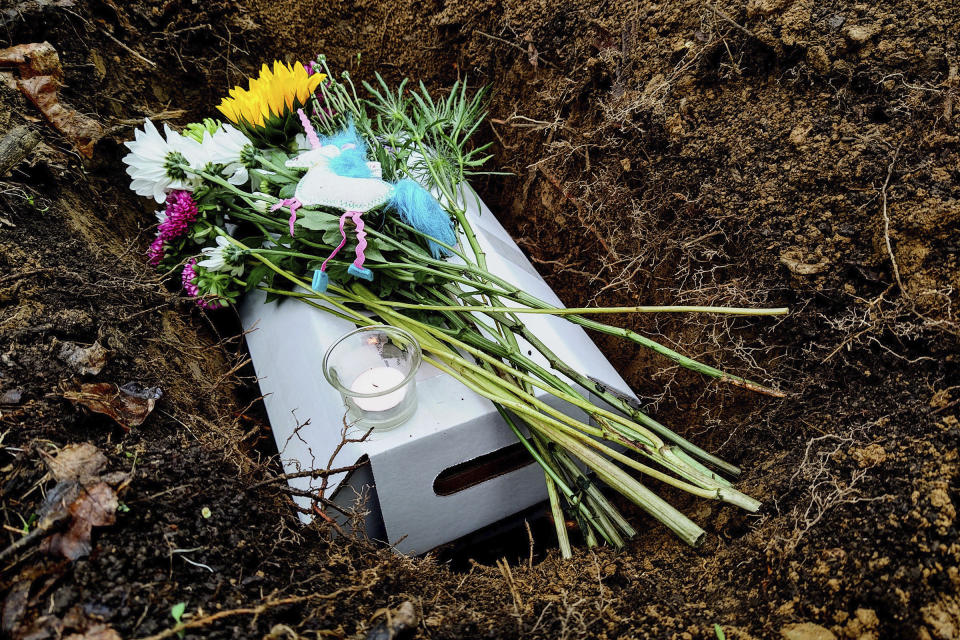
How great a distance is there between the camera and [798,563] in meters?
0.80

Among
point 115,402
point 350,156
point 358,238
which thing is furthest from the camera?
point 350,156

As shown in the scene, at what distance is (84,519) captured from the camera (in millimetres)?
688

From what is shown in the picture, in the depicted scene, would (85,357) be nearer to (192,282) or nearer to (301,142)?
(192,282)

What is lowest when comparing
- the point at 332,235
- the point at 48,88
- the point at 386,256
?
the point at 386,256

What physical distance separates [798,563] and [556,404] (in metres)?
0.54

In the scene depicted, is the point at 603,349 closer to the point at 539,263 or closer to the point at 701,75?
the point at 539,263

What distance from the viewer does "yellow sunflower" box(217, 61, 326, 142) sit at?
1351mm

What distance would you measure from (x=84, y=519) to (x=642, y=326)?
1204 mm

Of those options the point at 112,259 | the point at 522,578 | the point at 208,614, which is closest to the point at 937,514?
the point at 522,578

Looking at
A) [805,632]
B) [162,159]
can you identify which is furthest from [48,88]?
[805,632]

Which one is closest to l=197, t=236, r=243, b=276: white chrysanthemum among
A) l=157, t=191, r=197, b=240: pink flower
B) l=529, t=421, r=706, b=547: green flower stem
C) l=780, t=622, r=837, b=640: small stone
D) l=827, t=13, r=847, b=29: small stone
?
l=157, t=191, r=197, b=240: pink flower

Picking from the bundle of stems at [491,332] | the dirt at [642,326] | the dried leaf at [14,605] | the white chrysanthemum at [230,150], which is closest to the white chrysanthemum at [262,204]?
the bundle of stems at [491,332]

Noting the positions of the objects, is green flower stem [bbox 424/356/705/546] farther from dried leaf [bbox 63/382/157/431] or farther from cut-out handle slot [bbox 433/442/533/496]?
dried leaf [bbox 63/382/157/431]

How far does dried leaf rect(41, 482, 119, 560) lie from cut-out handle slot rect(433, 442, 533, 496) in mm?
680
